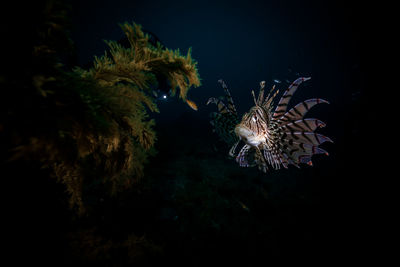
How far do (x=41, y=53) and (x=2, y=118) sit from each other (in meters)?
0.50

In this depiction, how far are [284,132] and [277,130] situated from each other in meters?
0.16

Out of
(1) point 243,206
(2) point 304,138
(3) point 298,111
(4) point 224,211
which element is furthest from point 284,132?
(1) point 243,206

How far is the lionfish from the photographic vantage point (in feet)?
7.67

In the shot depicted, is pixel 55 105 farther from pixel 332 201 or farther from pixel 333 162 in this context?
pixel 333 162

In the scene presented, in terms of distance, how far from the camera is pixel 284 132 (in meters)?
2.66

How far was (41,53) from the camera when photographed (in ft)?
3.40

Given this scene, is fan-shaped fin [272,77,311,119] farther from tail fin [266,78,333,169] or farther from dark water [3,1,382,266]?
dark water [3,1,382,266]

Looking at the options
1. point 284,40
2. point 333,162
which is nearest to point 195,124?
point 333,162

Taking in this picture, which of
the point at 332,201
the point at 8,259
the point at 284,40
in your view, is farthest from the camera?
the point at 284,40

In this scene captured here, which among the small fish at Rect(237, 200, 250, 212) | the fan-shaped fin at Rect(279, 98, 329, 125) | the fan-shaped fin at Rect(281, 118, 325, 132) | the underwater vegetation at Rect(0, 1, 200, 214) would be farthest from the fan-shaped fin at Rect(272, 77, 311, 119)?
the small fish at Rect(237, 200, 250, 212)

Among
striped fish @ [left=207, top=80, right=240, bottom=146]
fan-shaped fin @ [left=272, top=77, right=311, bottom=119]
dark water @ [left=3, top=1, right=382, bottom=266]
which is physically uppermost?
striped fish @ [left=207, top=80, right=240, bottom=146]

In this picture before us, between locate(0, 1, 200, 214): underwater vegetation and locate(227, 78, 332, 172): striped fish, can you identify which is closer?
locate(0, 1, 200, 214): underwater vegetation

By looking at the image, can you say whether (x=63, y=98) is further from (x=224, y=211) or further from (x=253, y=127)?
(x=224, y=211)

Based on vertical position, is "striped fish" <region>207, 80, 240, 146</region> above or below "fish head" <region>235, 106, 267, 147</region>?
above
